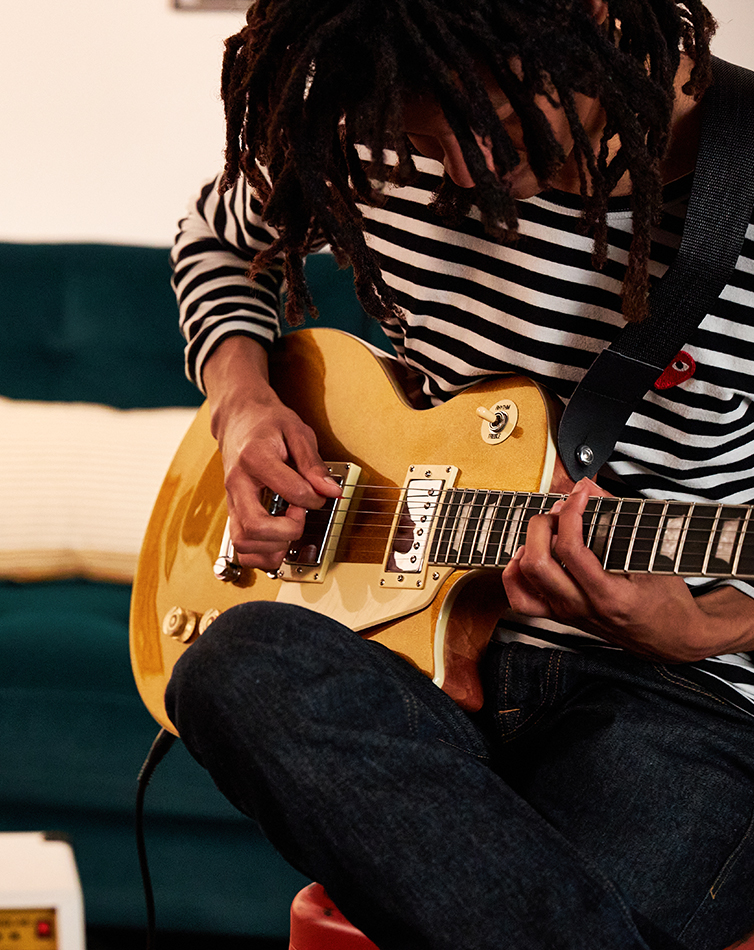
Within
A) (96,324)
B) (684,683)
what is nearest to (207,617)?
(684,683)

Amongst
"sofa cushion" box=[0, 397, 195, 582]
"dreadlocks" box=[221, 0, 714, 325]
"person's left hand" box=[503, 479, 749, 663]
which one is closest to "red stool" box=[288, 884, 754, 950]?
"person's left hand" box=[503, 479, 749, 663]

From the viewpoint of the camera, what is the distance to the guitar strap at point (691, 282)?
2.54ft

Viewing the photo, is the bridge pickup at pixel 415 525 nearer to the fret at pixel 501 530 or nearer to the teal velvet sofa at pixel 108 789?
the fret at pixel 501 530

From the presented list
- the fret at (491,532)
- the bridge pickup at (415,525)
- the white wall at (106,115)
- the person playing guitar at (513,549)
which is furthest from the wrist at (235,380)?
the white wall at (106,115)

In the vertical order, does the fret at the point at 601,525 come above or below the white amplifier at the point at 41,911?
above

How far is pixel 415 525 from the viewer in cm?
89

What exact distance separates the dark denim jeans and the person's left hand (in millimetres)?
68

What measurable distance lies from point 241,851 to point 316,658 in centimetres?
71

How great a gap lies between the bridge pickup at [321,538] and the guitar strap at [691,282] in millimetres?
244

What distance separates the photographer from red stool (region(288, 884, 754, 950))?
79 centimetres

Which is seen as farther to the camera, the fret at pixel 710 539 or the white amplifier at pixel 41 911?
the fret at pixel 710 539

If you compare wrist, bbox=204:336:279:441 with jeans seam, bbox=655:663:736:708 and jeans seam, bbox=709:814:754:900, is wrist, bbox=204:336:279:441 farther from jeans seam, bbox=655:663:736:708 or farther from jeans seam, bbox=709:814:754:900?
jeans seam, bbox=709:814:754:900

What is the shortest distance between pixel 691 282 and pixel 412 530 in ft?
1.08

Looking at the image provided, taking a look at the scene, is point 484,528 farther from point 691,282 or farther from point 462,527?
point 691,282
